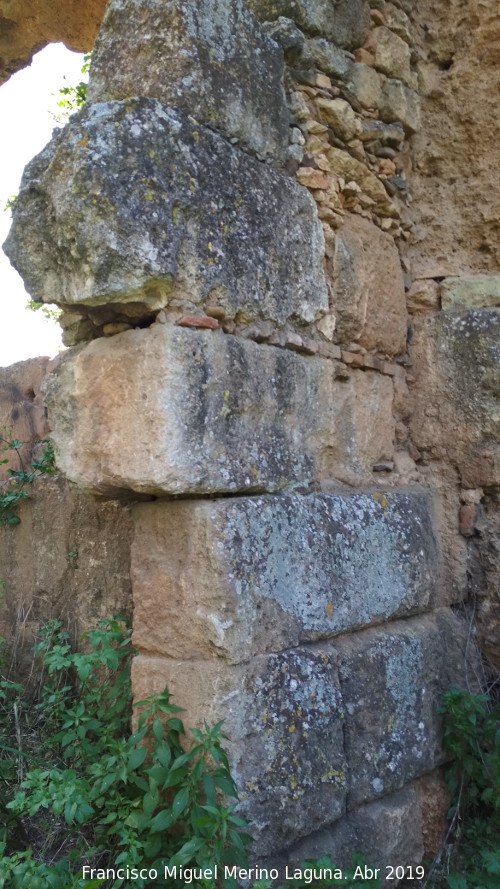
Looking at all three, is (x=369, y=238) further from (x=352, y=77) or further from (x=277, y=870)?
(x=277, y=870)

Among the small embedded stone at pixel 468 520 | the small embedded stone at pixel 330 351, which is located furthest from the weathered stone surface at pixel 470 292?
the small embedded stone at pixel 468 520

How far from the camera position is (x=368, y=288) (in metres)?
Result: 2.98

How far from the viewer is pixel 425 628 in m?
2.82

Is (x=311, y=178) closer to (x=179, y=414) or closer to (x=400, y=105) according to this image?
(x=400, y=105)

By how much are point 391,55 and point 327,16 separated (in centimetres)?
42

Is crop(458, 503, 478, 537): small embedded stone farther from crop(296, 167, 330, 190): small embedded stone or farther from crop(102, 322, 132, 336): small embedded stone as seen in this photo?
crop(102, 322, 132, 336): small embedded stone

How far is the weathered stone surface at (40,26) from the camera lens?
3.94 meters

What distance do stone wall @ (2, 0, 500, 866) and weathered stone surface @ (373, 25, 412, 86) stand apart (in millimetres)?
14

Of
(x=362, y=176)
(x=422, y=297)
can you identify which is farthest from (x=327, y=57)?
(x=422, y=297)

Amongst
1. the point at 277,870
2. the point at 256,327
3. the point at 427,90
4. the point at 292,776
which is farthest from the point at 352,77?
the point at 277,870

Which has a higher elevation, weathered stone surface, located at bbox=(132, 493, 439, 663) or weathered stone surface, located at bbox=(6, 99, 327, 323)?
weathered stone surface, located at bbox=(6, 99, 327, 323)

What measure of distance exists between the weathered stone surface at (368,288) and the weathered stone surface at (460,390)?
141 millimetres

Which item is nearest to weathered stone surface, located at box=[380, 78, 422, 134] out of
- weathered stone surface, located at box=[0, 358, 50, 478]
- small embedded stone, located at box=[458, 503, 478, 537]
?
small embedded stone, located at box=[458, 503, 478, 537]

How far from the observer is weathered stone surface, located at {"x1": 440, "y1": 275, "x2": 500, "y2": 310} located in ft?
10.3
